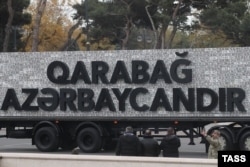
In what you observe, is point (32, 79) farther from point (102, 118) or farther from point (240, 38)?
point (240, 38)

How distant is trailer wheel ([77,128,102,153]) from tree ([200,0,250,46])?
21.1 m

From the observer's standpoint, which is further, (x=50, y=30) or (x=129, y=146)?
(x=50, y=30)

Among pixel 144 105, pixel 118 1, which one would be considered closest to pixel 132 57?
pixel 144 105

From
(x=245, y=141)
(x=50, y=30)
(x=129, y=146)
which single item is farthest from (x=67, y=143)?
(x=50, y=30)

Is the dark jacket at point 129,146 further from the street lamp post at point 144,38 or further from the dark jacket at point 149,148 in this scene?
the street lamp post at point 144,38

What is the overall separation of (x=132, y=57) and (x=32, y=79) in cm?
390

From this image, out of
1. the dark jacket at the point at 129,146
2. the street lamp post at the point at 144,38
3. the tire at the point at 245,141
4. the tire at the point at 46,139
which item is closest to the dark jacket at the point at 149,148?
the dark jacket at the point at 129,146

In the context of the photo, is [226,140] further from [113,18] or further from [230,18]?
[113,18]

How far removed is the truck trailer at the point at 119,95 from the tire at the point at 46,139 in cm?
4

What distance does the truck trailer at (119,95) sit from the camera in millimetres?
23078

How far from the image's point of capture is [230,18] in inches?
1737

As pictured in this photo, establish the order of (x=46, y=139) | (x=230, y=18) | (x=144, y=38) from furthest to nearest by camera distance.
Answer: (x=144, y=38), (x=230, y=18), (x=46, y=139)

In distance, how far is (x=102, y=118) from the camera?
80.4 ft

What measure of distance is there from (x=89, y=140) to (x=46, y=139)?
1601mm
